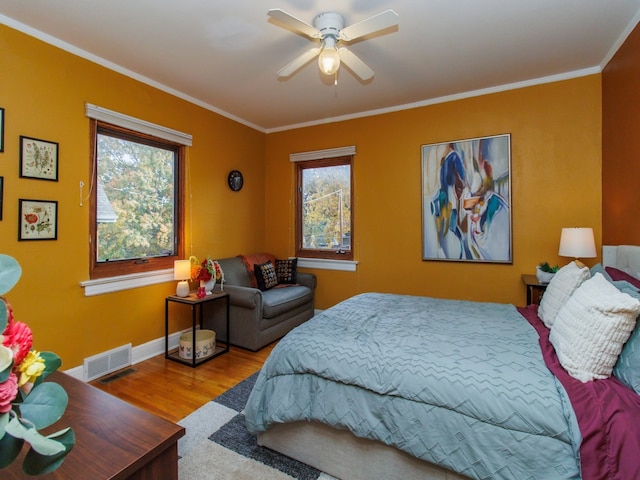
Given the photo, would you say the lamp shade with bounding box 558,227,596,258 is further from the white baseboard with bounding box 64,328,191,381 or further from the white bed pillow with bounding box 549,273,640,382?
the white baseboard with bounding box 64,328,191,381

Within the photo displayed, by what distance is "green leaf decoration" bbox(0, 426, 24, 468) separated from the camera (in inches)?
22.5

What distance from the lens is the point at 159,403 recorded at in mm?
2346

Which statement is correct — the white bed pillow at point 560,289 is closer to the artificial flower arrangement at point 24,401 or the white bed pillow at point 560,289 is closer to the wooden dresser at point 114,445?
the wooden dresser at point 114,445

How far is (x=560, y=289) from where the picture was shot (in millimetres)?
1936

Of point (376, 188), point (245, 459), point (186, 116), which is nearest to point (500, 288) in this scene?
point (376, 188)

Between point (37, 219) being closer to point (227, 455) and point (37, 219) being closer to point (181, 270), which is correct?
point (181, 270)

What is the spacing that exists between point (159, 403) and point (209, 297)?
1.06 meters

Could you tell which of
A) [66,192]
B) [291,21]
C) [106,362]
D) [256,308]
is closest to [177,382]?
[106,362]

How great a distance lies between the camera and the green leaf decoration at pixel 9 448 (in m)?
0.57

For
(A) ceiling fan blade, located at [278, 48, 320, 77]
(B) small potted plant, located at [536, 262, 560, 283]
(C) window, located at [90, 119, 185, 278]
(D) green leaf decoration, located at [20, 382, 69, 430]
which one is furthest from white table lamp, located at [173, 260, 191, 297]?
(B) small potted plant, located at [536, 262, 560, 283]

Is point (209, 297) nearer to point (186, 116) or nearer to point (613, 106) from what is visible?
point (186, 116)

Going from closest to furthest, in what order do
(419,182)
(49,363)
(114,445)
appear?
1. (49,363)
2. (114,445)
3. (419,182)

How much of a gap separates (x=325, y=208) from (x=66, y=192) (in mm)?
2813

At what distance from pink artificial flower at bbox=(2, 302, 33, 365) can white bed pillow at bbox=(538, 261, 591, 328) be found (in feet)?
7.59
